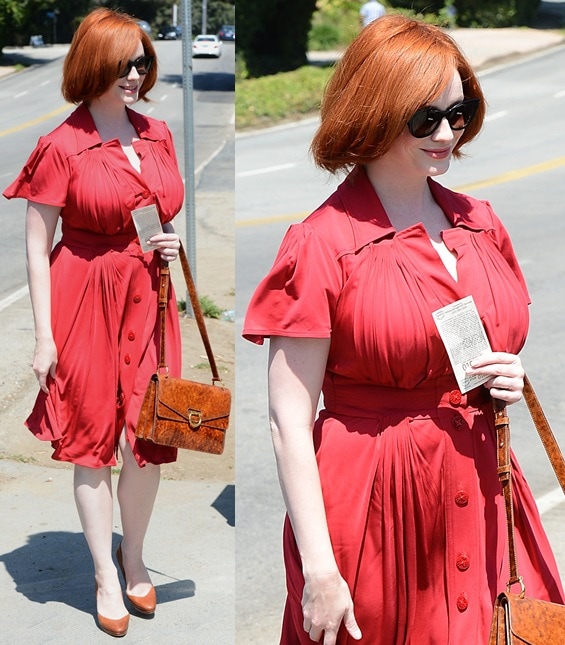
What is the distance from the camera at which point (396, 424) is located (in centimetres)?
241

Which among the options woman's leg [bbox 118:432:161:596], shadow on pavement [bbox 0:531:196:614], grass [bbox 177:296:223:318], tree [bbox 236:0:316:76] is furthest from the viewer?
tree [bbox 236:0:316:76]

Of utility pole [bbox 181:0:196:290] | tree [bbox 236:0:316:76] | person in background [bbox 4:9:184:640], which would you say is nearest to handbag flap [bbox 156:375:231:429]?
person in background [bbox 4:9:184:640]

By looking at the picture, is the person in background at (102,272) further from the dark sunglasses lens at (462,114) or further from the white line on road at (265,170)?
the white line on road at (265,170)

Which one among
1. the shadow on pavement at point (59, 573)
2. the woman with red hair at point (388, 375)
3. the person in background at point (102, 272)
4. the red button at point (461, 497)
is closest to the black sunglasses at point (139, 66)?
the person in background at point (102, 272)

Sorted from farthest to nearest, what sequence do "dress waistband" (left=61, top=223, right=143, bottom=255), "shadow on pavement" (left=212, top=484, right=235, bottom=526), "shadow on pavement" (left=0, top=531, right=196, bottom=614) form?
"shadow on pavement" (left=212, top=484, right=235, bottom=526)
"shadow on pavement" (left=0, top=531, right=196, bottom=614)
"dress waistband" (left=61, top=223, right=143, bottom=255)

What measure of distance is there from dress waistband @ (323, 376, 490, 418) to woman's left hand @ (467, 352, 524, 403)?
5 centimetres

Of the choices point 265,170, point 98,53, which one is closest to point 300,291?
point 98,53

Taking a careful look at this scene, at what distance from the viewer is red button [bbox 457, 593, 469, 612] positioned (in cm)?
244

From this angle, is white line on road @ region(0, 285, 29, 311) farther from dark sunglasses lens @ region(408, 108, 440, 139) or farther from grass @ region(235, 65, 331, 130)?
grass @ region(235, 65, 331, 130)

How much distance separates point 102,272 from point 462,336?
1855mm

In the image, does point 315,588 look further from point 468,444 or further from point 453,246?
point 453,246

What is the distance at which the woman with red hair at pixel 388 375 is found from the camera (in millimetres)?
2355

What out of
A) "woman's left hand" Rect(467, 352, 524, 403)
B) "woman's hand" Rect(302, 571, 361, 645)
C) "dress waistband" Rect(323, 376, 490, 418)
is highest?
"woman's left hand" Rect(467, 352, 524, 403)

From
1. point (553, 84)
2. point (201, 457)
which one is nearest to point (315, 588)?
point (201, 457)
